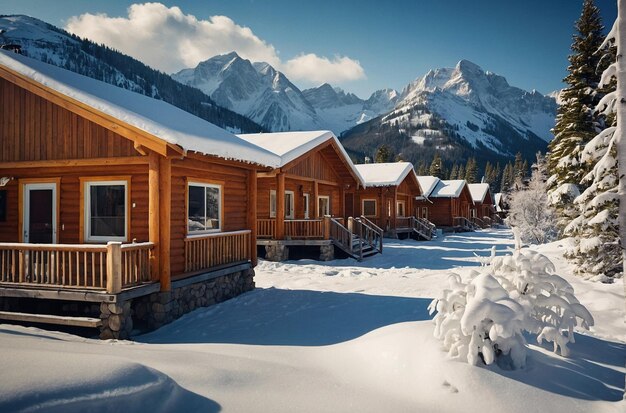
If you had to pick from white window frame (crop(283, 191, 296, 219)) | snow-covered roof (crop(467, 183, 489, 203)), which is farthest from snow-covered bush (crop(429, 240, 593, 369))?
snow-covered roof (crop(467, 183, 489, 203))

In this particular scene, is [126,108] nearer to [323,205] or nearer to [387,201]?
[323,205]

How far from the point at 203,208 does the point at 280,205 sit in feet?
22.0

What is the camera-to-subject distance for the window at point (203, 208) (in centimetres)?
1000

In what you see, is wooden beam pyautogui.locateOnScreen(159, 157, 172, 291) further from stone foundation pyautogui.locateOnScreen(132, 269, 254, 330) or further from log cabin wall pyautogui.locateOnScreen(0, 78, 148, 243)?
log cabin wall pyautogui.locateOnScreen(0, 78, 148, 243)

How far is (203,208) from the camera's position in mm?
10461

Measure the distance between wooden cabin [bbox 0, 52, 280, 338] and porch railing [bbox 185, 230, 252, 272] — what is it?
5 centimetres

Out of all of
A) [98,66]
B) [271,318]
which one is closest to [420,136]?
[98,66]

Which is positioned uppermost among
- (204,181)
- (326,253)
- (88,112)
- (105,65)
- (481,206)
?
(105,65)

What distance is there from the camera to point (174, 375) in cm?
459

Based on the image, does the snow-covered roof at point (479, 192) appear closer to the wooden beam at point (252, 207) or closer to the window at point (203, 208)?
the wooden beam at point (252, 207)

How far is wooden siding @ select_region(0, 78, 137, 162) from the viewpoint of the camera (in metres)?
8.87

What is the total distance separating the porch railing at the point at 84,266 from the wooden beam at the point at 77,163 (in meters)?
1.88

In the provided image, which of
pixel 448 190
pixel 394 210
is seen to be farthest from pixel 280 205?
pixel 448 190

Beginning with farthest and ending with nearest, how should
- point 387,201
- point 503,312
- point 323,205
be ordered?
point 387,201
point 323,205
point 503,312
